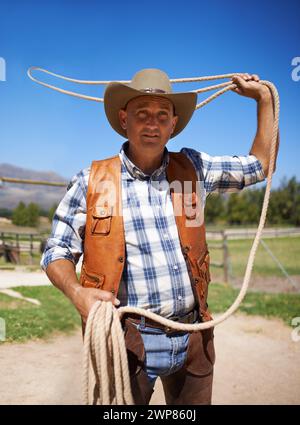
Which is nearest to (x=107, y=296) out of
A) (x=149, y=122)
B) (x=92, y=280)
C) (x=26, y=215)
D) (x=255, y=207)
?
(x=92, y=280)

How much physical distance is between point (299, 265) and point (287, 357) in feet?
34.0

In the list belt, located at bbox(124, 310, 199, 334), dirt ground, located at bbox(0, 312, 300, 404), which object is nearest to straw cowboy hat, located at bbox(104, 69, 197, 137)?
belt, located at bbox(124, 310, 199, 334)

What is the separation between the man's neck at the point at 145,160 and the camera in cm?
180

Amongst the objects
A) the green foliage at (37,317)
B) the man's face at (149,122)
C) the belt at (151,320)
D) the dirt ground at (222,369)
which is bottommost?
the dirt ground at (222,369)

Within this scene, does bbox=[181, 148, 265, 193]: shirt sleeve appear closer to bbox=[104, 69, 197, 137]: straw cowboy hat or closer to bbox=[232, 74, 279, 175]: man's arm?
bbox=[232, 74, 279, 175]: man's arm

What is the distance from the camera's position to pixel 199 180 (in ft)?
6.28

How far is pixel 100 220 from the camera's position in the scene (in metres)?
1.68

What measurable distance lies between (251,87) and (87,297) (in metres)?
1.24

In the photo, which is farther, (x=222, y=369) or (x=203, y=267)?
(x=222, y=369)

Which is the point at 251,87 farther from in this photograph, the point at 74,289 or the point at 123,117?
the point at 74,289

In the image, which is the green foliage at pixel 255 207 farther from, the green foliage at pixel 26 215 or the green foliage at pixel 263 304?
the green foliage at pixel 263 304

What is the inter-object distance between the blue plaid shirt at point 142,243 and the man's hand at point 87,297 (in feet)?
0.60

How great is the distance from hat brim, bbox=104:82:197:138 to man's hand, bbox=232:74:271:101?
0.81ft

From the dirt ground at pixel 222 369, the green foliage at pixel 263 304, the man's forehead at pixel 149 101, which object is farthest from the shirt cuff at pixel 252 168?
the green foliage at pixel 263 304
